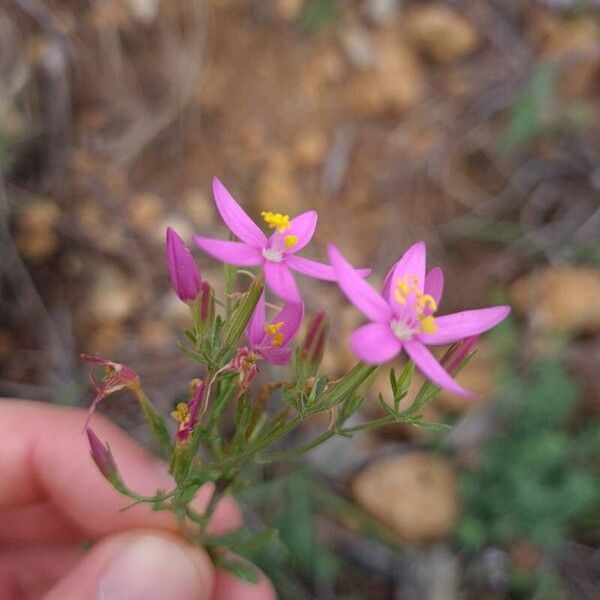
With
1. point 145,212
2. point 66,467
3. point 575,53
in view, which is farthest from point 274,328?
point 575,53

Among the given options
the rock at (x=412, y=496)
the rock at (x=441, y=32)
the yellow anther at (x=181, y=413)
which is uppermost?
the yellow anther at (x=181, y=413)

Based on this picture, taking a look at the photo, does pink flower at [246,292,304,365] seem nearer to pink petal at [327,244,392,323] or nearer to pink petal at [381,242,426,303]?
pink petal at [327,244,392,323]

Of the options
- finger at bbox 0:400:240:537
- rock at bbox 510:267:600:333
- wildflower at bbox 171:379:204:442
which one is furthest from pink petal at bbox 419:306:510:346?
rock at bbox 510:267:600:333

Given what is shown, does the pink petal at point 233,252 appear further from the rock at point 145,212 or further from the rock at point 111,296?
the rock at point 145,212

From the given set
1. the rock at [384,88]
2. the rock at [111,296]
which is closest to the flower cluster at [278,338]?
the rock at [111,296]

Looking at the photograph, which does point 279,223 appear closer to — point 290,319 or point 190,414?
point 290,319

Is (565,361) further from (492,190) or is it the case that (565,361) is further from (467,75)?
(467,75)
